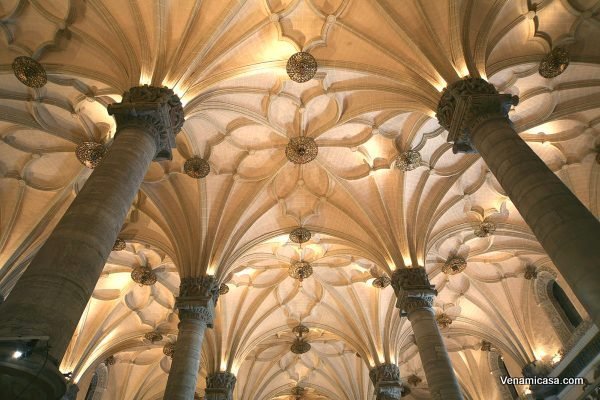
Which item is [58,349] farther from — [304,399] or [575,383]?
[304,399]

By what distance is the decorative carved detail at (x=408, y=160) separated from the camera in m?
15.6

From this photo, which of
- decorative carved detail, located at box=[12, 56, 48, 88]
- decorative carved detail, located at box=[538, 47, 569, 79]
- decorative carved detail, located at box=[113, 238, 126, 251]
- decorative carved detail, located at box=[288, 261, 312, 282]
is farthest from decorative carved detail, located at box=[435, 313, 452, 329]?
decorative carved detail, located at box=[12, 56, 48, 88]

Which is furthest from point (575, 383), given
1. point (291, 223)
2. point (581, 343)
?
point (291, 223)

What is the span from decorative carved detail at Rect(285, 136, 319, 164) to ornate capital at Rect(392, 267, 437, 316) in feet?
15.6

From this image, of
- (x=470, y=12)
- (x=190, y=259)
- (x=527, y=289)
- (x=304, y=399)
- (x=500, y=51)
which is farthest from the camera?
(x=304, y=399)

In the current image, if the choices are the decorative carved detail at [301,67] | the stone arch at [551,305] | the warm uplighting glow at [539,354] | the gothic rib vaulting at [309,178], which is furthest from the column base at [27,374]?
the warm uplighting glow at [539,354]

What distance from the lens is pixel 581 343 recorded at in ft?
53.4

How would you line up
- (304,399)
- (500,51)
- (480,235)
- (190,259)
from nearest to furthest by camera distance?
1. (500,51)
2. (190,259)
3. (480,235)
4. (304,399)

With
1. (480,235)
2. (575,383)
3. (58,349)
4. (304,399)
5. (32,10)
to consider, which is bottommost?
(58,349)

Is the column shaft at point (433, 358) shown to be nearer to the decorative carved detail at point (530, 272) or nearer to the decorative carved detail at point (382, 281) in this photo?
the decorative carved detail at point (382, 281)

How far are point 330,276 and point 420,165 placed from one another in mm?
6923

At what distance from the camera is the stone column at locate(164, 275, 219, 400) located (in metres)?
11.3

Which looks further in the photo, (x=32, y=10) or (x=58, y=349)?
(x=32, y=10)

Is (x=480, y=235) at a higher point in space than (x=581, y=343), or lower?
higher
